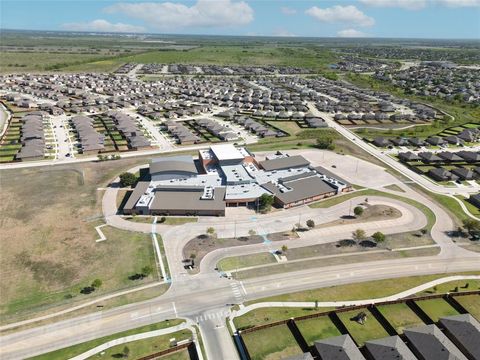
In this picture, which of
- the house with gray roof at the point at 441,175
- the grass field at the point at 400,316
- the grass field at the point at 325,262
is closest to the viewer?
the grass field at the point at 400,316

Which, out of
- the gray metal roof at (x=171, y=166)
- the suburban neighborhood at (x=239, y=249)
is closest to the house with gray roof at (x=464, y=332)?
the suburban neighborhood at (x=239, y=249)

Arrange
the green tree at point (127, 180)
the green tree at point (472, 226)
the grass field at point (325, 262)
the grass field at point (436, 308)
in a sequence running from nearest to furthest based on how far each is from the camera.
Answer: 1. the grass field at point (436, 308)
2. the grass field at point (325, 262)
3. the green tree at point (472, 226)
4. the green tree at point (127, 180)

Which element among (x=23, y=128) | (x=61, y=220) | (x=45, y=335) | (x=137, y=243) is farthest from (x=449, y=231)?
(x=23, y=128)

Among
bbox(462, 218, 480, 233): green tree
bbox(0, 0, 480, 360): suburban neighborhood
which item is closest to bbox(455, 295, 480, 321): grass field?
bbox(0, 0, 480, 360): suburban neighborhood

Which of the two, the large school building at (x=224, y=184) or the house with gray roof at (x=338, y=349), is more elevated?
the large school building at (x=224, y=184)

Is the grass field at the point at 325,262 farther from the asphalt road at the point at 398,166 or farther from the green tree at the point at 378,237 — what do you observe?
the asphalt road at the point at 398,166

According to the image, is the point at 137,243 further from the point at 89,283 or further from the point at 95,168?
the point at 95,168
